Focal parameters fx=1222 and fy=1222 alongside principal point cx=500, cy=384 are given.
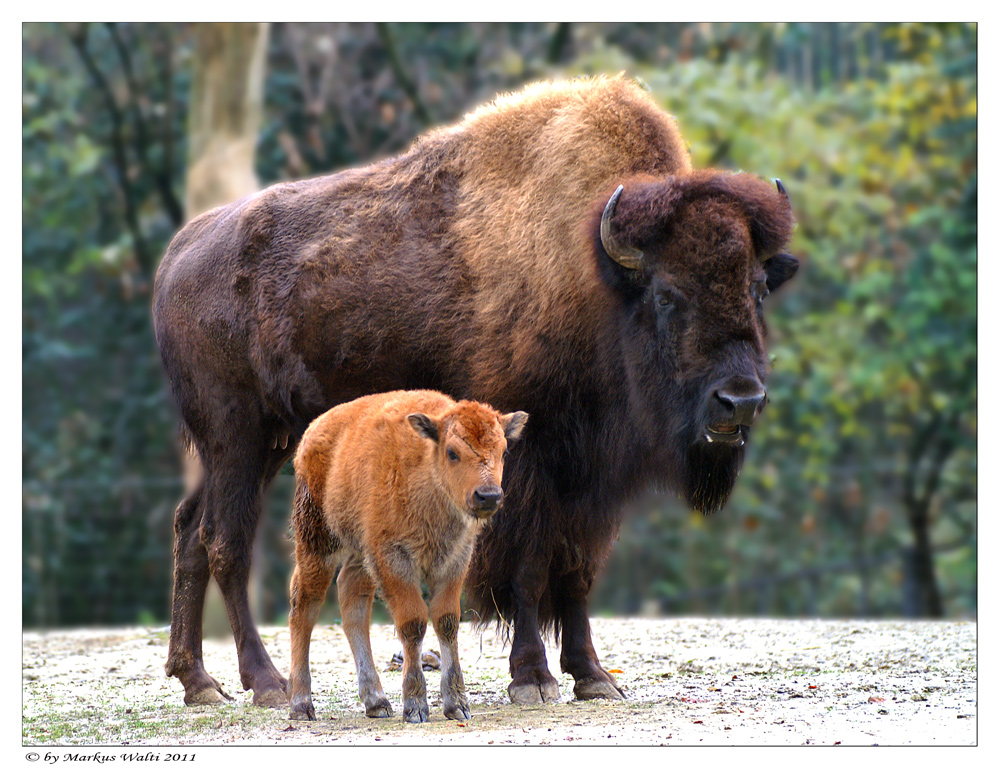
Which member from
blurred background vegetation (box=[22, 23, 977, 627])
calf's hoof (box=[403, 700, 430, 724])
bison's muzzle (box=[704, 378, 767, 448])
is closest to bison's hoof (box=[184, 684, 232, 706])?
calf's hoof (box=[403, 700, 430, 724])

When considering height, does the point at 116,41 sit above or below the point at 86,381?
above

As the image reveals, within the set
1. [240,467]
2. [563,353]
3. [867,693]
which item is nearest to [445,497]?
[563,353]

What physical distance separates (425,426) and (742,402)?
1.42m

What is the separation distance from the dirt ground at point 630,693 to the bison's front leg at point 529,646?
0.14m

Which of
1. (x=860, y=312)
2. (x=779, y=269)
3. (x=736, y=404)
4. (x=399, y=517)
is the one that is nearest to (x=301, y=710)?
(x=399, y=517)

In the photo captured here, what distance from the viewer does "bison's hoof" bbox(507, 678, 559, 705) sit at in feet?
19.1

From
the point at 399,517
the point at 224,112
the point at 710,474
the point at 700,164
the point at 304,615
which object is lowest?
the point at 304,615

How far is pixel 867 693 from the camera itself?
20.0 ft

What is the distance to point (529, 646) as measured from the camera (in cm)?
592

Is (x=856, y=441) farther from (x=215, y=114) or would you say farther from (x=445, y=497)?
(x=445, y=497)

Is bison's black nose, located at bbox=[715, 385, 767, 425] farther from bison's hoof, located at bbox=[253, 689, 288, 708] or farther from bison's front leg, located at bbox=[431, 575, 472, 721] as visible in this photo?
bison's hoof, located at bbox=[253, 689, 288, 708]

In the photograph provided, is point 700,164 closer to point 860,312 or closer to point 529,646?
point 860,312

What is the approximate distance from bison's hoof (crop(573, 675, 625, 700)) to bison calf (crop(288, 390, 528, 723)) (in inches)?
39.1

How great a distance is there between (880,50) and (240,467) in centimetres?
1483
